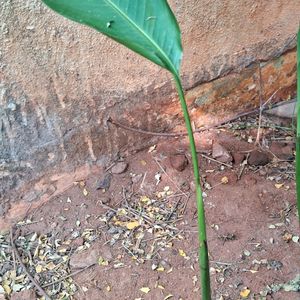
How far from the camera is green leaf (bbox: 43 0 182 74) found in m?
0.97

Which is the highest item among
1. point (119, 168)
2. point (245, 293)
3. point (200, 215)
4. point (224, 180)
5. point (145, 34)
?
point (145, 34)

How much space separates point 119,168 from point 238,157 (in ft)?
1.38

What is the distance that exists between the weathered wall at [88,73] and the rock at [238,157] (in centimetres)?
21

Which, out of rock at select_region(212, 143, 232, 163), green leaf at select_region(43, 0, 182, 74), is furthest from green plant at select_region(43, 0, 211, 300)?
rock at select_region(212, 143, 232, 163)

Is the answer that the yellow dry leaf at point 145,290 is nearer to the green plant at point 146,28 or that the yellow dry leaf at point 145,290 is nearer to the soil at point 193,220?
the soil at point 193,220

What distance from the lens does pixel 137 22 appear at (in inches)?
41.0

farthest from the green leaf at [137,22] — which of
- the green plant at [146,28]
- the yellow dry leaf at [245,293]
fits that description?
the yellow dry leaf at [245,293]

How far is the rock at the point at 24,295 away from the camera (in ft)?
5.34

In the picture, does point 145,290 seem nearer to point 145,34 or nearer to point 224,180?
point 224,180

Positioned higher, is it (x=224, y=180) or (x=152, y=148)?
(x=152, y=148)

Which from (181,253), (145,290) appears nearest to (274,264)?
(181,253)

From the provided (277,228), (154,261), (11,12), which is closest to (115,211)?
(154,261)

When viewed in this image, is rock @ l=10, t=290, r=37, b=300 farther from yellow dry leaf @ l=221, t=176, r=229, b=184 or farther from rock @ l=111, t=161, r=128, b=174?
yellow dry leaf @ l=221, t=176, r=229, b=184

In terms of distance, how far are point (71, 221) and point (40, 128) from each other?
316 mm
